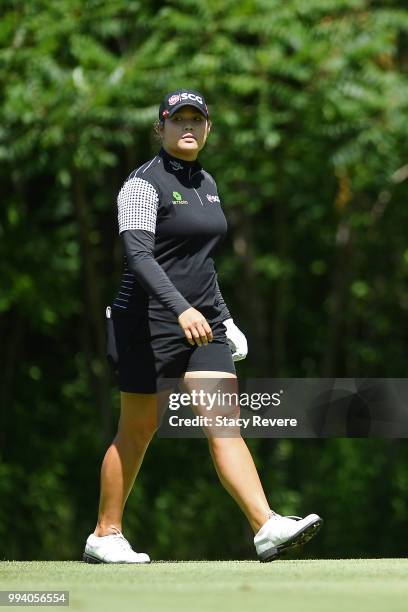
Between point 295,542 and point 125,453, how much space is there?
886 mm

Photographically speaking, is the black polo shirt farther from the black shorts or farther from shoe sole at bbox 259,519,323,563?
shoe sole at bbox 259,519,323,563

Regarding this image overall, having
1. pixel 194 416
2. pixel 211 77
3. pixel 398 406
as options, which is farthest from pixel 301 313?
pixel 194 416

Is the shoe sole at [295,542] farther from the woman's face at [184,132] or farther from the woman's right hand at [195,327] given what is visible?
the woman's face at [184,132]

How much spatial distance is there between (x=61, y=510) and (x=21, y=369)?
1595mm

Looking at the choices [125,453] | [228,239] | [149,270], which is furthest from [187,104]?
[228,239]

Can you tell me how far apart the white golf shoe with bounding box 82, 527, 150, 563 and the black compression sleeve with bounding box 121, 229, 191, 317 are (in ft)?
3.72

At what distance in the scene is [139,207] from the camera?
20.1ft

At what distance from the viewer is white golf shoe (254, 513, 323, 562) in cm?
605

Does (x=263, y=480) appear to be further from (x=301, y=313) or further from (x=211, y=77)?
(x=211, y=77)

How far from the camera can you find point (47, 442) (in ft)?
46.8

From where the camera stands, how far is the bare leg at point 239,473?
6199 millimetres

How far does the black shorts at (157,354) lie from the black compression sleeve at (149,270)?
0.96 feet

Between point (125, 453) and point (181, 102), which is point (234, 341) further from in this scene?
point (181, 102)

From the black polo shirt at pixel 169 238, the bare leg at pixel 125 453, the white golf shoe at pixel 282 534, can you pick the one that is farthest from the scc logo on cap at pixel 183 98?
the white golf shoe at pixel 282 534
